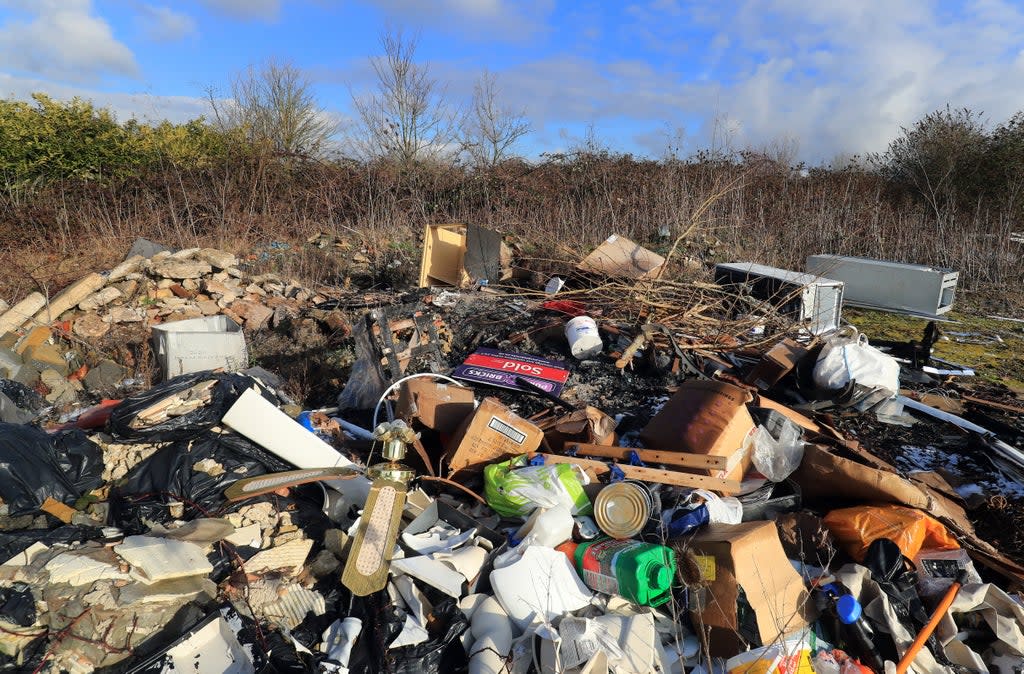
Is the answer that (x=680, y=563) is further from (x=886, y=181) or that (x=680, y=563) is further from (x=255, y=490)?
(x=886, y=181)

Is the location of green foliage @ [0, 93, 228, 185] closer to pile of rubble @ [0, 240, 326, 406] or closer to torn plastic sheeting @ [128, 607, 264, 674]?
pile of rubble @ [0, 240, 326, 406]

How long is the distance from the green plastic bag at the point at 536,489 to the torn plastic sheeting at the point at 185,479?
1077 millimetres

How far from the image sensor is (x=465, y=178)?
501 inches

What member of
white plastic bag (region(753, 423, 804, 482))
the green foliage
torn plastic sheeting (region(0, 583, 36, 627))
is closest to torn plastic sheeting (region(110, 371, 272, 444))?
torn plastic sheeting (region(0, 583, 36, 627))

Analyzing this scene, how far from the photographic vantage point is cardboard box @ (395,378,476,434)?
3537 mm

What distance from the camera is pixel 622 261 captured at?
20.8 ft

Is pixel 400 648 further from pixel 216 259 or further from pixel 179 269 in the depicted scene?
pixel 216 259

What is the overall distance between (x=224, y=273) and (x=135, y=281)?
0.88 metres

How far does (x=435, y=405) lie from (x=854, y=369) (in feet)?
9.03

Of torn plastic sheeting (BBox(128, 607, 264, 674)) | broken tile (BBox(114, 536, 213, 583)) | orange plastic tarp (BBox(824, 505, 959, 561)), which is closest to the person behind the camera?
torn plastic sheeting (BBox(128, 607, 264, 674))

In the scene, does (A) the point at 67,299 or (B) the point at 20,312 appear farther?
(A) the point at 67,299

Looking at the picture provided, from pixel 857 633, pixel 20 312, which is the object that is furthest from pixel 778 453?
pixel 20 312

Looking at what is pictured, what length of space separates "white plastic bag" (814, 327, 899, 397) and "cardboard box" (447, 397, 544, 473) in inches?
88.3

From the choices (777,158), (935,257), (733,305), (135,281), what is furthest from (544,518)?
(777,158)
